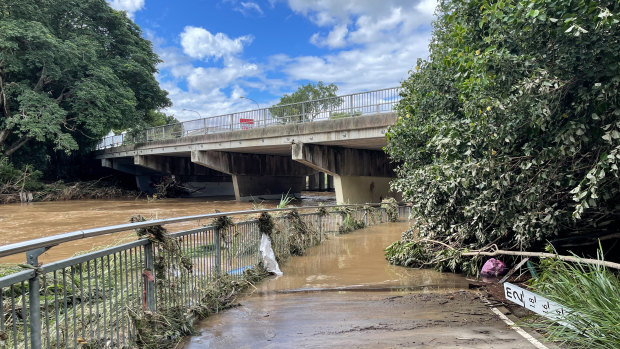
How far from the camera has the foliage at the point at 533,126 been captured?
436 centimetres

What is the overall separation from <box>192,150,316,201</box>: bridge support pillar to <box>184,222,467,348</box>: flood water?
68.7ft

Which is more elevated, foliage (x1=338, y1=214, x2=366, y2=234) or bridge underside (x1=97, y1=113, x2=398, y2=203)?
bridge underside (x1=97, y1=113, x2=398, y2=203)

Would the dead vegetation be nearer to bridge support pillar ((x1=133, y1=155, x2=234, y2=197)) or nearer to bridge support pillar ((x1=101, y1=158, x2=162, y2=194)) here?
bridge support pillar ((x1=101, y1=158, x2=162, y2=194))

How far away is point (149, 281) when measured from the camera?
3777 mm

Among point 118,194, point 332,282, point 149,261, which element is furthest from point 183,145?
point 149,261

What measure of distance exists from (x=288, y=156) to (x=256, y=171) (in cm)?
321

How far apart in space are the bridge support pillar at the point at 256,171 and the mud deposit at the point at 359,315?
22324 millimetres

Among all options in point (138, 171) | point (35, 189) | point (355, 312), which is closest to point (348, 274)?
point (355, 312)

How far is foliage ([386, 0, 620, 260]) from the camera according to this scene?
14.3 feet

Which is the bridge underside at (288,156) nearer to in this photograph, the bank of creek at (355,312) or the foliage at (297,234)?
the foliage at (297,234)

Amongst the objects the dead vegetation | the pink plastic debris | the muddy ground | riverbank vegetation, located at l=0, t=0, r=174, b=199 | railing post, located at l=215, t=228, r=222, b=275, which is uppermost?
riverbank vegetation, located at l=0, t=0, r=174, b=199

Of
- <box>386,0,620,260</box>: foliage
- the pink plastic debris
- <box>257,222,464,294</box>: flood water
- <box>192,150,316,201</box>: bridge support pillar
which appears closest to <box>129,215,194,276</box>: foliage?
<box>257,222,464,294</box>: flood water

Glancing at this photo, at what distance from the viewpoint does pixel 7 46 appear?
78.0 feet

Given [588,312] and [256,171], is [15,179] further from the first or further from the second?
[588,312]
